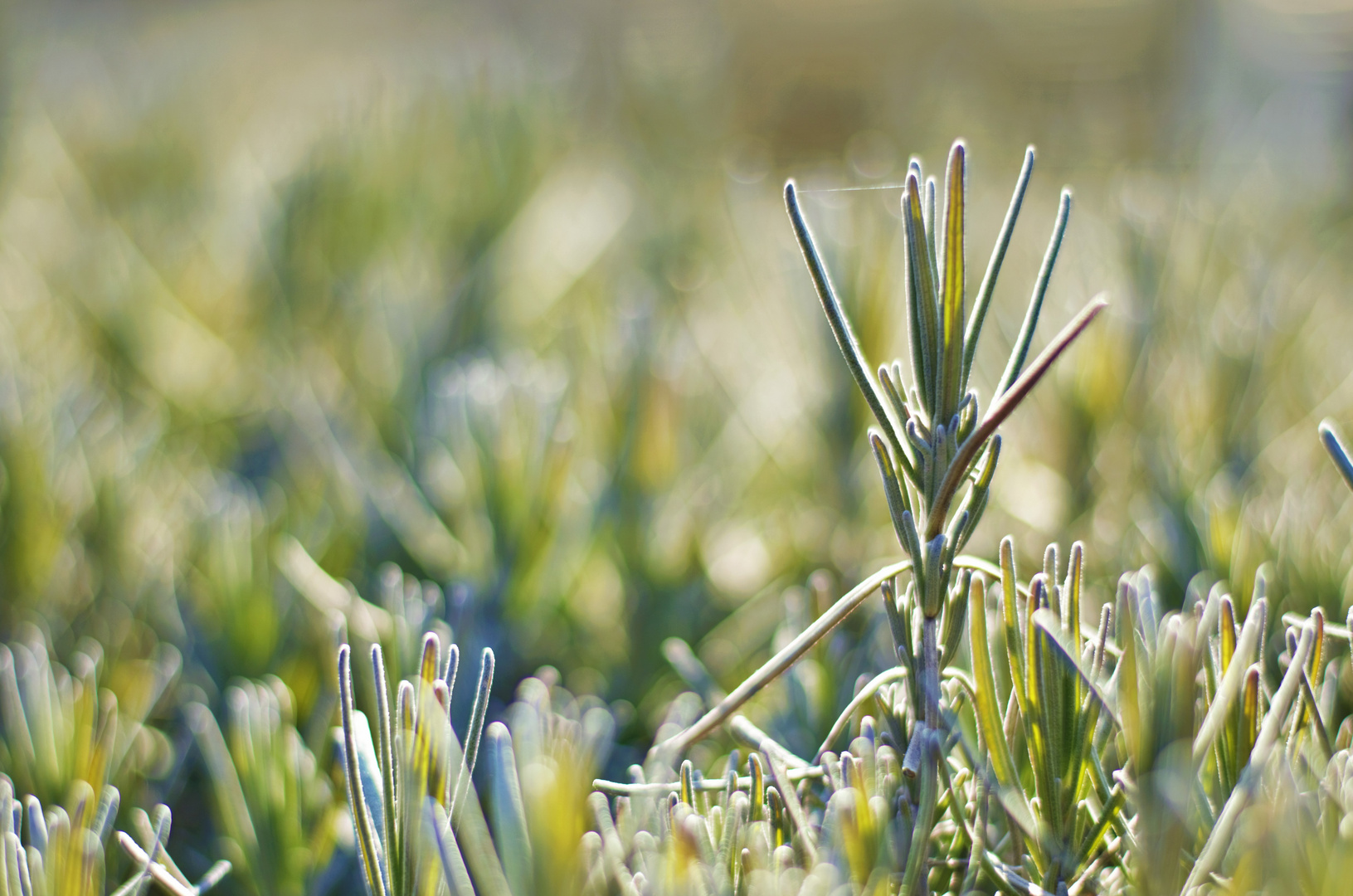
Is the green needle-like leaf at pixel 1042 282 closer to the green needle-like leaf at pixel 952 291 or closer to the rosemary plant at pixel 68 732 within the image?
the green needle-like leaf at pixel 952 291

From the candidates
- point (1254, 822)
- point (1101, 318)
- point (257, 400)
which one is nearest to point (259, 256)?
point (257, 400)

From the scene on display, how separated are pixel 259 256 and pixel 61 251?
0.12 metres

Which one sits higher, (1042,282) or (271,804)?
(1042,282)

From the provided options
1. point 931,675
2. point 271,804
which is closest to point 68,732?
point 271,804

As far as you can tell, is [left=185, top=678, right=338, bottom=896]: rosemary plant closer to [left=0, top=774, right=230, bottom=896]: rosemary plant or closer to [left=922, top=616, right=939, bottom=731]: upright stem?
[left=0, top=774, right=230, bottom=896]: rosemary plant

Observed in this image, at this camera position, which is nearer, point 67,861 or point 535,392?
point 67,861

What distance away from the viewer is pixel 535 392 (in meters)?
0.31

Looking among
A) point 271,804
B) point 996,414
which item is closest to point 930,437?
point 996,414

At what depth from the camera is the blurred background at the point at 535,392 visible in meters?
0.29

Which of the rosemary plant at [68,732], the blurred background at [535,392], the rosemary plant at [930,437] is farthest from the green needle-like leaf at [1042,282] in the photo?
the rosemary plant at [68,732]

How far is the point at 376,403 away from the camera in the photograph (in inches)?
15.7

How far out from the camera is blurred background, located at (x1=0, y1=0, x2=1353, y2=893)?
0.29 metres

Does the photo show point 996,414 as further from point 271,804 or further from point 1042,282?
point 271,804

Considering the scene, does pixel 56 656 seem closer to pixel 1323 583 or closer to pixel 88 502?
pixel 88 502
